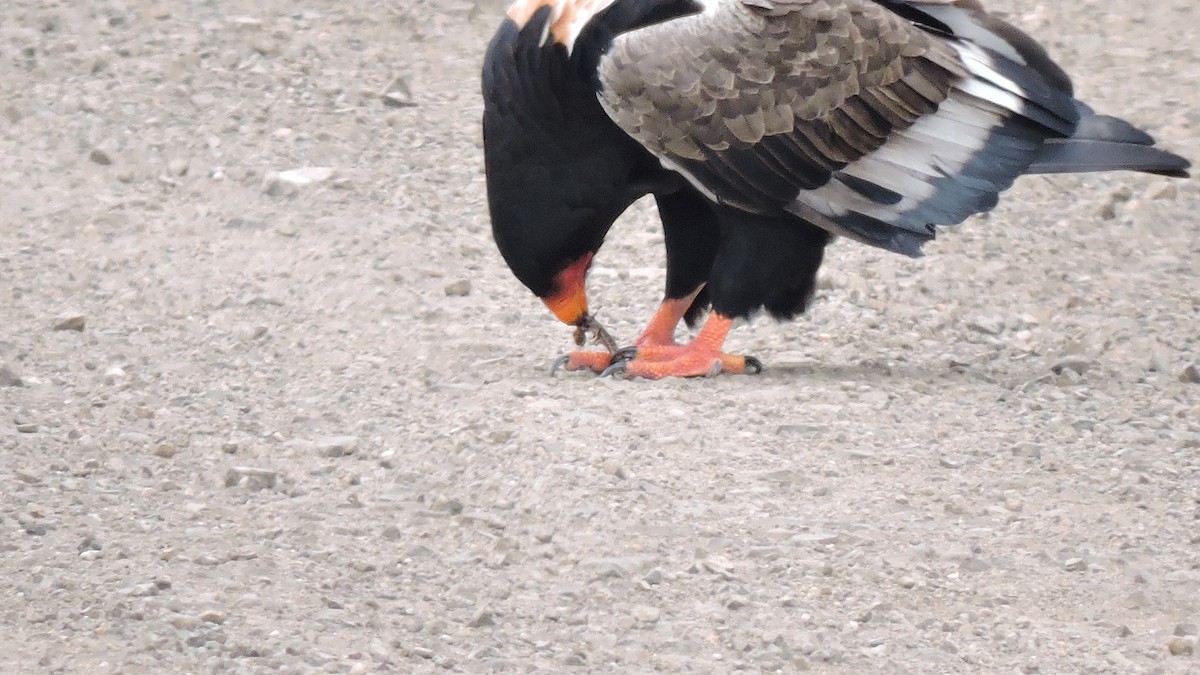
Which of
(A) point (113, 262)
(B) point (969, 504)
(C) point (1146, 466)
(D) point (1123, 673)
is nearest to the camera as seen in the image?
(D) point (1123, 673)

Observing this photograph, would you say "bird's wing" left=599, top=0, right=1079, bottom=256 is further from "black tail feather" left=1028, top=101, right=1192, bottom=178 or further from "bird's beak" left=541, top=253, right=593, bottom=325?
"bird's beak" left=541, top=253, right=593, bottom=325

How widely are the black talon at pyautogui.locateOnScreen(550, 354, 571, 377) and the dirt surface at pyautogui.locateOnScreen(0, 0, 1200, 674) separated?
0.05 metres

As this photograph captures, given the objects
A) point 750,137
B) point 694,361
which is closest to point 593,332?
point 694,361

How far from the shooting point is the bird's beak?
16.5 ft

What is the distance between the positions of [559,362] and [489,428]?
2.11ft

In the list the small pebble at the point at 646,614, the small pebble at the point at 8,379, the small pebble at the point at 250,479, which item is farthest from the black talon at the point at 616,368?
the small pebble at the point at 8,379

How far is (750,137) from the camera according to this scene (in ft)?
16.3

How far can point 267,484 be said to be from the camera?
4535mm

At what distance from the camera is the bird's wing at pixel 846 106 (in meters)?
4.87

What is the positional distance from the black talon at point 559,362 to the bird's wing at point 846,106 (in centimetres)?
74

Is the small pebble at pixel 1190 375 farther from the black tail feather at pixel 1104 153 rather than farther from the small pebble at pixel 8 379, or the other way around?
the small pebble at pixel 8 379

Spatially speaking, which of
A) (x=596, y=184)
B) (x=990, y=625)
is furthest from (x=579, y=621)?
(x=596, y=184)

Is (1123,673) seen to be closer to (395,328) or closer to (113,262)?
(395,328)

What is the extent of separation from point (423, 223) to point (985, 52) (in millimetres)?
2506
